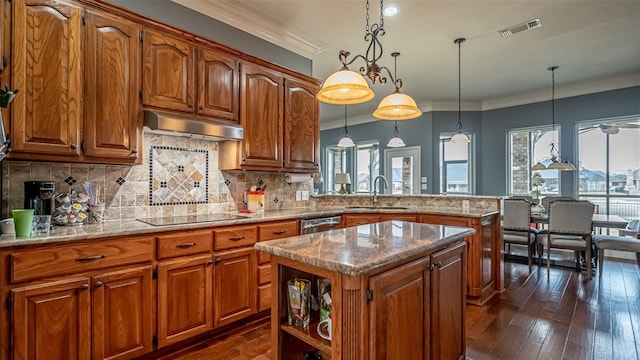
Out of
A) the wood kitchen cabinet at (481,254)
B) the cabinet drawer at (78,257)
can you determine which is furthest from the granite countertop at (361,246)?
the wood kitchen cabinet at (481,254)

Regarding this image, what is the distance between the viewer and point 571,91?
564cm

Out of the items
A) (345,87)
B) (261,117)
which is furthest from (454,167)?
(345,87)

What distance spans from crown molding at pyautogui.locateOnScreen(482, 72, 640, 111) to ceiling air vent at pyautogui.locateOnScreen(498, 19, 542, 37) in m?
2.94

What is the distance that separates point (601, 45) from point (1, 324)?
20.6 feet

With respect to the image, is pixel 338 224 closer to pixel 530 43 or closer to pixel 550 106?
pixel 530 43

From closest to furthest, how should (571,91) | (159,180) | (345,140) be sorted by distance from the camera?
(159,180)
(571,91)
(345,140)

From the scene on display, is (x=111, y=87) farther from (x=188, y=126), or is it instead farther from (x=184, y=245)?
(x=184, y=245)

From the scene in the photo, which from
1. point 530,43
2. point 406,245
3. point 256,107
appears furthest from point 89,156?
point 530,43

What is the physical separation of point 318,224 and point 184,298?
148cm

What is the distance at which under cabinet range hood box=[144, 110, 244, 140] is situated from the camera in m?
2.42

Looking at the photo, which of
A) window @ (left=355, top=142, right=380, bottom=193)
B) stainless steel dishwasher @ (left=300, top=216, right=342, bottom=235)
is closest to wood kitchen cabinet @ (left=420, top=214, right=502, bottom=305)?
stainless steel dishwasher @ (left=300, top=216, right=342, bottom=235)

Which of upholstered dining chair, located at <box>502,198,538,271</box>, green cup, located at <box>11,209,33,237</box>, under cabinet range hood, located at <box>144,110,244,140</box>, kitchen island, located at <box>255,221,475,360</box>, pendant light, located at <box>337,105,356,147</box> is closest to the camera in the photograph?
kitchen island, located at <box>255,221,475,360</box>

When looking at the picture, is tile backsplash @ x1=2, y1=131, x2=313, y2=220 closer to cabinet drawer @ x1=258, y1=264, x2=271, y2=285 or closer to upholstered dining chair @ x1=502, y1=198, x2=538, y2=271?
cabinet drawer @ x1=258, y1=264, x2=271, y2=285

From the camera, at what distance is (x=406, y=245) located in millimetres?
1527
